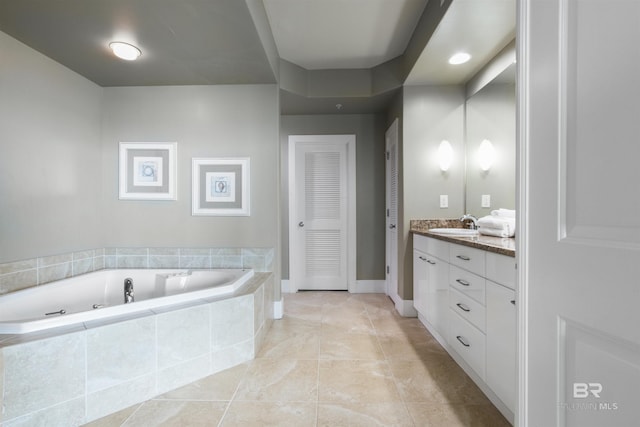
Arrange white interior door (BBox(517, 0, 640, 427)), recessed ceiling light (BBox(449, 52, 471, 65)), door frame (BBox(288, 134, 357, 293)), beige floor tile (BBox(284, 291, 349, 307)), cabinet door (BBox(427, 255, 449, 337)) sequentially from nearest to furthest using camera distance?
white interior door (BBox(517, 0, 640, 427))
cabinet door (BBox(427, 255, 449, 337))
recessed ceiling light (BBox(449, 52, 471, 65))
beige floor tile (BBox(284, 291, 349, 307))
door frame (BBox(288, 134, 357, 293))

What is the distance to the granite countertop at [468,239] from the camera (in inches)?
54.6

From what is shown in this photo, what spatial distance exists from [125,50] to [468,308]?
114 inches

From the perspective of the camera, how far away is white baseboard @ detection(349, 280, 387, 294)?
3668 mm

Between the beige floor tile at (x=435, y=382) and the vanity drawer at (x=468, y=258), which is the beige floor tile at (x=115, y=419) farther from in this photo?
the vanity drawer at (x=468, y=258)

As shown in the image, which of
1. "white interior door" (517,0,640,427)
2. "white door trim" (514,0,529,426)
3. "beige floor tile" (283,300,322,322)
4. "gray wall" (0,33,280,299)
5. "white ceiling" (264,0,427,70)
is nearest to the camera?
"white interior door" (517,0,640,427)

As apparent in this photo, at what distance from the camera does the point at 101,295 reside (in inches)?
95.6

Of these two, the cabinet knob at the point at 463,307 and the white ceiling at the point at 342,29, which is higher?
the white ceiling at the point at 342,29

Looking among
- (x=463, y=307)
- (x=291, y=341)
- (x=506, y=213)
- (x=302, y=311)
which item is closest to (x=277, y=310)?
(x=302, y=311)

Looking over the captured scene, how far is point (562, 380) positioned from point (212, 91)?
306 cm

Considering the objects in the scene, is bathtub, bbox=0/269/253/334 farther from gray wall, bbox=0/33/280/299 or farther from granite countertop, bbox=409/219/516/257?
granite countertop, bbox=409/219/516/257

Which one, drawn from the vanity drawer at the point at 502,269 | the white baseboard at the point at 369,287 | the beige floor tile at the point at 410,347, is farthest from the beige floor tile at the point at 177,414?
the white baseboard at the point at 369,287

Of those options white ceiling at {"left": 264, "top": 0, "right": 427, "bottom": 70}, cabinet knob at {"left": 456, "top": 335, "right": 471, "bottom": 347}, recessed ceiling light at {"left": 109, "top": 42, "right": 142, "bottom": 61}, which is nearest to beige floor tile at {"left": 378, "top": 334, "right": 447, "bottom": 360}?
cabinet knob at {"left": 456, "top": 335, "right": 471, "bottom": 347}

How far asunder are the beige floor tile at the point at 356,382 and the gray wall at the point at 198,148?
1265 mm

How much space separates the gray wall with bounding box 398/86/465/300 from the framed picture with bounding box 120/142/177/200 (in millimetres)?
2250
